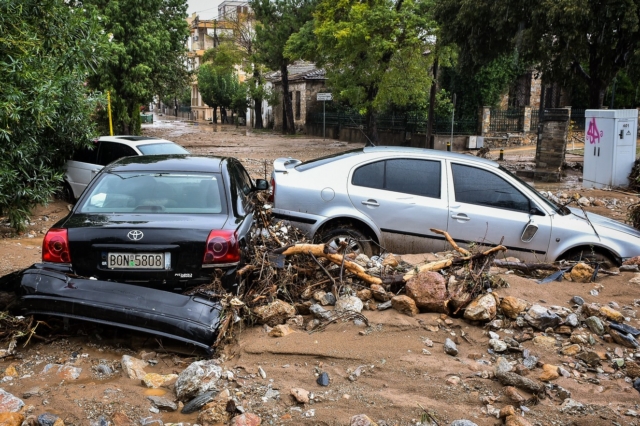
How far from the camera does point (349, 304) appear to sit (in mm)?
5125

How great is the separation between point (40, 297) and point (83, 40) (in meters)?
6.65

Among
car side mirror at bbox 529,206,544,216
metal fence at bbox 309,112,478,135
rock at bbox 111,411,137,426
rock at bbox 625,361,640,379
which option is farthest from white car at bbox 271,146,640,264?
metal fence at bbox 309,112,478,135

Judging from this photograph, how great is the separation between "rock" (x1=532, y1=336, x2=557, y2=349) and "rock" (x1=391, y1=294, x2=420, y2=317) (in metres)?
0.98

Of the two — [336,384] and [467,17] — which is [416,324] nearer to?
[336,384]

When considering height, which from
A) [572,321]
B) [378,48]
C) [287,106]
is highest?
[378,48]

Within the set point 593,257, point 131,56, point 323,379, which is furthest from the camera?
point 131,56

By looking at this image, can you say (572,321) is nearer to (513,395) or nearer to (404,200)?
(513,395)

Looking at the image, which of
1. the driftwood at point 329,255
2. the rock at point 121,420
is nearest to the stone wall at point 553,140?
the driftwood at point 329,255

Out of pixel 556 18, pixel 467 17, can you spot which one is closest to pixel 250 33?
pixel 467 17

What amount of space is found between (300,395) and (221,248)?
4.88ft

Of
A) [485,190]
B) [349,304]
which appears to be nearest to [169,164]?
[349,304]

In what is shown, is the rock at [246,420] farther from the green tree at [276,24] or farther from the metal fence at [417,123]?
the green tree at [276,24]

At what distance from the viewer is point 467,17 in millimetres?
18938

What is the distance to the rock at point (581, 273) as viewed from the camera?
19.6 feet
